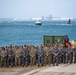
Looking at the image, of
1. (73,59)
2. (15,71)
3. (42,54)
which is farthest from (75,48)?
(15,71)

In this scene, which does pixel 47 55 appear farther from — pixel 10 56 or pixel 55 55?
pixel 10 56

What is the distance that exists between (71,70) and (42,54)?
2.82 metres

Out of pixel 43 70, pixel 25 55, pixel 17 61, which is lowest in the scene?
pixel 43 70

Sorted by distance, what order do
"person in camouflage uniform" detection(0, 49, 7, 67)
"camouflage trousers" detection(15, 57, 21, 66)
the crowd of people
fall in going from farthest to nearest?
"camouflage trousers" detection(15, 57, 21, 66), the crowd of people, "person in camouflage uniform" detection(0, 49, 7, 67)

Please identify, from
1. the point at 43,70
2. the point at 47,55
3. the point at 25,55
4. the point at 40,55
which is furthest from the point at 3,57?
the point at 43,70

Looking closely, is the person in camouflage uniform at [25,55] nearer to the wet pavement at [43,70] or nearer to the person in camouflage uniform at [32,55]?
the person in camouflage uniform at [32,55]

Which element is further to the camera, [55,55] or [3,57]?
[55,55]

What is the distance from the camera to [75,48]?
2717 centimetres

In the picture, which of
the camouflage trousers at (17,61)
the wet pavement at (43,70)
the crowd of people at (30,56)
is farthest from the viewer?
the camouflage trousers at (17,61)

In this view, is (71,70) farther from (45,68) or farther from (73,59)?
(73,59)

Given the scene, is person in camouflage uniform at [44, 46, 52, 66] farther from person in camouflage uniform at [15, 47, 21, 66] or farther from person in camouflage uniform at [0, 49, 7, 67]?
person in camouflage uniform at [0, 49, 7, 67]

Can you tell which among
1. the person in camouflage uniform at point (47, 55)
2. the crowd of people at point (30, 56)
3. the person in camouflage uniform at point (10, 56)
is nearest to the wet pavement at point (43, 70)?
the person in camouflage uniform at point (10, 56)

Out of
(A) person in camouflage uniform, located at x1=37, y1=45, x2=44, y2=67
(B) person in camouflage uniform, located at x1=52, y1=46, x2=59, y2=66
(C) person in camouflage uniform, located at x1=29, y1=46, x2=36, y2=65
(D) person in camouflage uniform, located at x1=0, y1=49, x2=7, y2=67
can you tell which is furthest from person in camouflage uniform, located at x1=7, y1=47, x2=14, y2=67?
(B) person in camouflage uniform, located at x1=52, y1=46, x2=59, y2=66

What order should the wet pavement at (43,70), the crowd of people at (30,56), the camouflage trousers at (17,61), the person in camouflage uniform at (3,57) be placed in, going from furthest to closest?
the camouflage trousers at (17,61) < the crowd of people at (30,56) < the person in camouflage uniform at (3,57) < the wet pavement at (43,70)
